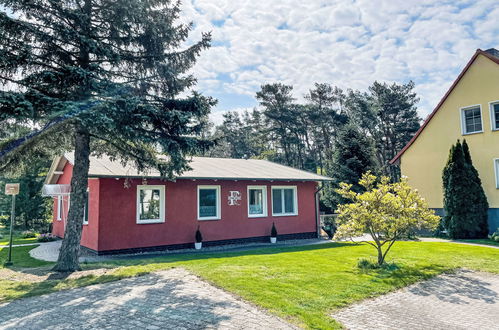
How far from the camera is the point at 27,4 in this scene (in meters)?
7.00

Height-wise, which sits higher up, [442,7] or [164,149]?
[442,7]

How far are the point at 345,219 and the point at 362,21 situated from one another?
618 centimetres

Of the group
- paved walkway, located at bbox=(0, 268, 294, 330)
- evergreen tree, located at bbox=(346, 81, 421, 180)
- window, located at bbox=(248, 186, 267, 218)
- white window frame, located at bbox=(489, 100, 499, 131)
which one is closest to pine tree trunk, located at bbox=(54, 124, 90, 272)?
paved walkway, located at bbox=(0, 268, 294, 330)

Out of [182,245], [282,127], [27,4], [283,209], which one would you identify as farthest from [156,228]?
[282,127]

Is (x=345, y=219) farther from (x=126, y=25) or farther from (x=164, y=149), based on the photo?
(x=126, y=25)

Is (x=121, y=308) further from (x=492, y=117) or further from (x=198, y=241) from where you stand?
(x=492, y=117)

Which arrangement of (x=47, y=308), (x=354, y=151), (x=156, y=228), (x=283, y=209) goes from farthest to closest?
1. (x=354, y=151)
2. (x=283, y=209)
3. (x=156, y=228)
4. (x=47, y=308)

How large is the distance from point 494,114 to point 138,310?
660 inches

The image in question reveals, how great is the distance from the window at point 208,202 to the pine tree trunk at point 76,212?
5.26 metres

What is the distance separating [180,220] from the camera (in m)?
12.1

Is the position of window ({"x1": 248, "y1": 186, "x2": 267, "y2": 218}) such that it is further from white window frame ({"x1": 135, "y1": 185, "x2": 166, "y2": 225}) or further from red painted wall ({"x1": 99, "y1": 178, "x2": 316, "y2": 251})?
white window frame ({"x1": 135, "y1": 185, "x2": 166, "y2": 225})

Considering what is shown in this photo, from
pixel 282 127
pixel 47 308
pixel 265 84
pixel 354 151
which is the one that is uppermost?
pixel 265 84

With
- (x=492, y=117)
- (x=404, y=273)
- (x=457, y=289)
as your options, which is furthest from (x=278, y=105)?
(x=457, y=289)

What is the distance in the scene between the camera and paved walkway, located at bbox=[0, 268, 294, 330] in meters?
4.19
